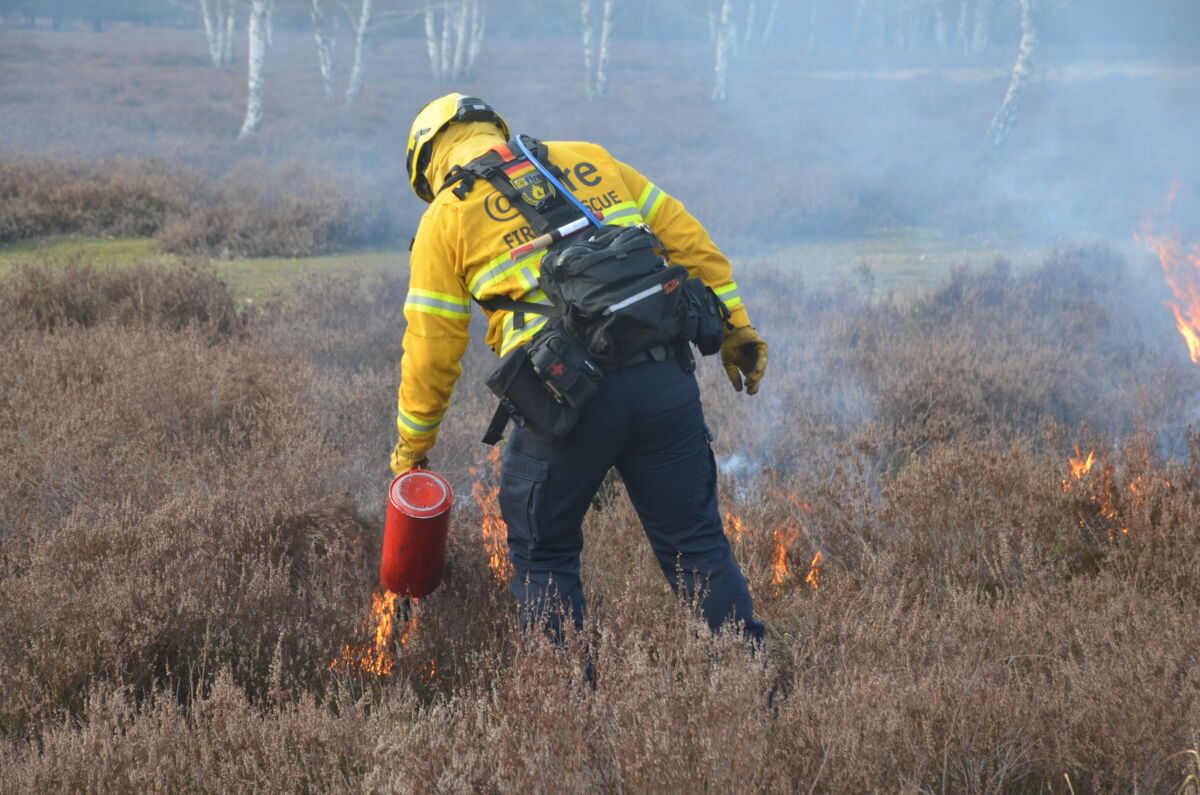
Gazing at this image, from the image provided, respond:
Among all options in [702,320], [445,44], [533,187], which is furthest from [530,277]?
[445,44]

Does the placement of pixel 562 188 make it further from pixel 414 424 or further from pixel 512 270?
pixel 414 424

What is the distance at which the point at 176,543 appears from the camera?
3.12m

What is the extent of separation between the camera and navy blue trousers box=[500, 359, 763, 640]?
258 cm

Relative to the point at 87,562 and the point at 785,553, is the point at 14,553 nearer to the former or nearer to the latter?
the point at 87,562

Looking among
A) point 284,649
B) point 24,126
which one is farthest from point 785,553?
point 24,126

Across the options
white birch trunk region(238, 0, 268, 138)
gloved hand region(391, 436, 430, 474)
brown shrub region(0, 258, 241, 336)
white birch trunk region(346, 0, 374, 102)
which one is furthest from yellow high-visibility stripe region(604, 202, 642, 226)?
white birch trunk region(346, 0, 374, 102)

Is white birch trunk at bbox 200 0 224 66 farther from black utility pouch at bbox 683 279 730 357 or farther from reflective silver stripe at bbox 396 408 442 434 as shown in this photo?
black utility pouch at bbox 683 279 730 357

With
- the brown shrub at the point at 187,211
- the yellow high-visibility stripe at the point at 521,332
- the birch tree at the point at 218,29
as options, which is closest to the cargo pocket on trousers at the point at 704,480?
the yellow high-visibility stripe at the point at 521,332

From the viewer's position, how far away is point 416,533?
111 inches

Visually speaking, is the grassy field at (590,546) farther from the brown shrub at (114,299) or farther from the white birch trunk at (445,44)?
the white birch trunk at (445,44)

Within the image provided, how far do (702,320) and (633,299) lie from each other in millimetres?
345

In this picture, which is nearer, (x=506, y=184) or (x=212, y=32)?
(x=506, y=184)

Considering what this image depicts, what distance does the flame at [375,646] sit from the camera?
2.78 metres

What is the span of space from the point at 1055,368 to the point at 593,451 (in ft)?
14.8
